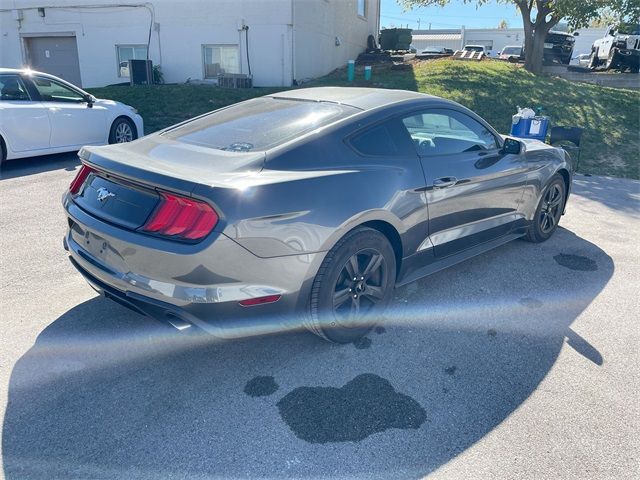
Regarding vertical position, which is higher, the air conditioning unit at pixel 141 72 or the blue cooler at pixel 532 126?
the air conditioning unit at pixel 141 72

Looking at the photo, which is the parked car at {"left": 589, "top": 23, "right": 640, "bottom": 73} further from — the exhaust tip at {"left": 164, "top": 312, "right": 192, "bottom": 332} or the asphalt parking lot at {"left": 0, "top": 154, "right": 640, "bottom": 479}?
the exhaust tip at {"left": 164, "top": 312, "right": 192, "bottom": 332}

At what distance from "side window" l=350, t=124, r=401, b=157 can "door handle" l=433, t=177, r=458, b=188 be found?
0.39m

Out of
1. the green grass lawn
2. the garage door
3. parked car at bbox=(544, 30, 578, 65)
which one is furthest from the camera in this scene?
parked car at bbox=(544, 30, 578, 65)

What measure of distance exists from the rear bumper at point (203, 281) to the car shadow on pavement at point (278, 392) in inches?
16.5

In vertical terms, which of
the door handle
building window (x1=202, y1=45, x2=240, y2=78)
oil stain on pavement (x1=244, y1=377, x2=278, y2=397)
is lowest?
oil stain on pavement (x1=244, y1=377, x2=278, y2=397)

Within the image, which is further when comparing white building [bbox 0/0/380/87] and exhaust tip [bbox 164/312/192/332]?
white building [bbox 0/0/380/87]

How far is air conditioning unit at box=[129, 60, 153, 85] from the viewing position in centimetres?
1480

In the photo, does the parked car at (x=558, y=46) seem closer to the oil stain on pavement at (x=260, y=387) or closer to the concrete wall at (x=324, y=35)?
the concrete wall at (x=324, y=35)

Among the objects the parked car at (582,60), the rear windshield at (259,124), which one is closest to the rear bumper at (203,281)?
the rear windshield at (259,124)

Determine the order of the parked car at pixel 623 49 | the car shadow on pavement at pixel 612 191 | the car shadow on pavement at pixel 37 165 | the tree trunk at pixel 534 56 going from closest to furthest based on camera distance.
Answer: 1. the car shadow on pavement at pixel 612 191
2. the car shadow on pavement at pixel 37 165
3. the tree trunk at pixel 534 56
4. the parked car at pixel 623 49

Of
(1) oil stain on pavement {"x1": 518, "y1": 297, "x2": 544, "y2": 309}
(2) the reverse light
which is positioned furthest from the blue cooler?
(2) the reverse light

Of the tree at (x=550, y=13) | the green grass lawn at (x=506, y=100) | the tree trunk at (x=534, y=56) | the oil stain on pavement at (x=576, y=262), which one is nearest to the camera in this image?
the oil stain on pavement at (x=576, y=262)

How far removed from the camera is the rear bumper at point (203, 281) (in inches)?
103

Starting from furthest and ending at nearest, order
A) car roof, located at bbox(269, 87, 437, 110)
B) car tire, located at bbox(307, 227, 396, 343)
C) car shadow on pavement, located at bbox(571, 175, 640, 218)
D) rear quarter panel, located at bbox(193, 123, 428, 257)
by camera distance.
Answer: car shadow on pavement, located at bbox(571, 175, 640, 218) < car roof, located at bbox(269, 87, 437, 110) < car tire, located at bbox(307, 227, 396, 343) < rear quarter panel, located at bbox(193, 123, 428, 257)
